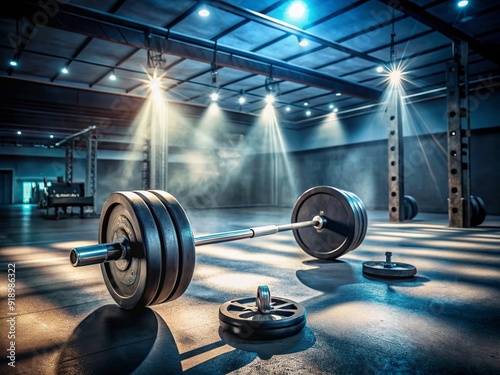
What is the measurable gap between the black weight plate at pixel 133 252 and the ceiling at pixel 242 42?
4248 mm

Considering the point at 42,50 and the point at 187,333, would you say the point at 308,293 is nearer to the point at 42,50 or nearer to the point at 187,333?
the point at 187,333

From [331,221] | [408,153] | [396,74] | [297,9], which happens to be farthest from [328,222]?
[408,153]

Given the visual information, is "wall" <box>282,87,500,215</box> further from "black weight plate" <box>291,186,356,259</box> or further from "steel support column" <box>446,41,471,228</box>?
"black weight plate" <box>291,186,356,259</box>

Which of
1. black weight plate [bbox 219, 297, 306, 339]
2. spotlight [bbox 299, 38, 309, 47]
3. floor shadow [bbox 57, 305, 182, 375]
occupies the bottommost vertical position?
floor shadow [bbox 57, 305, 182, 375]

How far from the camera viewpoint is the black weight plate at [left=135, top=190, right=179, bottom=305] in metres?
1.64

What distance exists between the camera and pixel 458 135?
6488 mm

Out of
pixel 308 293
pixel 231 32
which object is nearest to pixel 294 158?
pixel 231 32

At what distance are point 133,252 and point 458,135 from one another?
666cm

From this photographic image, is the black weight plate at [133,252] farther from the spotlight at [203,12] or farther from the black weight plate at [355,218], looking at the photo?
the spotlight at [203,12]

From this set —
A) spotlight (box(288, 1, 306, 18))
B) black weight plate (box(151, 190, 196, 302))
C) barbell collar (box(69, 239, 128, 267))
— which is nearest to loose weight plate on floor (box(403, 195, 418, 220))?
spotlight (box(288, 1, 306, 18))

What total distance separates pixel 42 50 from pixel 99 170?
11431 millimetres

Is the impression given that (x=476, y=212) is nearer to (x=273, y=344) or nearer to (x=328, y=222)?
(x=328, y=222)

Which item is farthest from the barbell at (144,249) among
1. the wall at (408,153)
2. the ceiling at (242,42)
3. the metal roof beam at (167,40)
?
the wall at (408,153)

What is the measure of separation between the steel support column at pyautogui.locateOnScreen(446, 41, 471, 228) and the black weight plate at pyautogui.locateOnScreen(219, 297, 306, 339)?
5.91 metres
